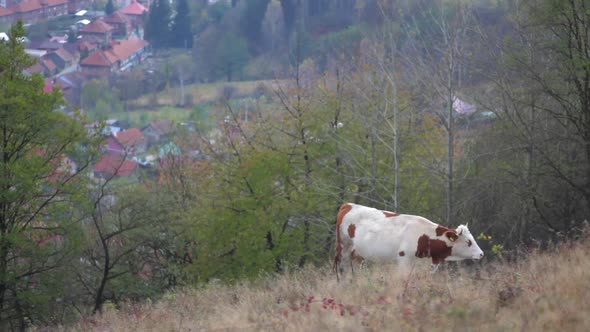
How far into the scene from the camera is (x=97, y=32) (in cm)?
8519

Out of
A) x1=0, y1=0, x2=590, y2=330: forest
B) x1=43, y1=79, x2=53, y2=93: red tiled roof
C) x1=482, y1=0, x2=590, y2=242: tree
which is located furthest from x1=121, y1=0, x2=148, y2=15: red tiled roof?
x1=482, y1=0, x2=590, y2=242: tree

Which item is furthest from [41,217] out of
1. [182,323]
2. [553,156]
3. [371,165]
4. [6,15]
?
[6,15]

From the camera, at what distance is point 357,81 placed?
20.8 meters

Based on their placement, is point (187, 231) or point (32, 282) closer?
point (32, 282)

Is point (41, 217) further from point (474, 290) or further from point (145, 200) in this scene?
point (474, 290)

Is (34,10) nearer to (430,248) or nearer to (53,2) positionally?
(53,2)

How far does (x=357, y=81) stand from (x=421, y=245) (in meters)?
11.4

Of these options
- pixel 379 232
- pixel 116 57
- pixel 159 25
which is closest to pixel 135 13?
pixel 159 25

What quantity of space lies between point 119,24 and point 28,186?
7534 cm

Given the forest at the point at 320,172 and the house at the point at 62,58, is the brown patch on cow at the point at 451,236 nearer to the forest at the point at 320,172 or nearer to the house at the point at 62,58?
the forest at the point at 320,172

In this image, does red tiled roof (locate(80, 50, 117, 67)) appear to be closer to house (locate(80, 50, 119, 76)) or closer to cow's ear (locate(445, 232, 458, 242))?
house (locate(80, 50, 119, 76))

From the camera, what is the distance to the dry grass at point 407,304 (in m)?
6.58

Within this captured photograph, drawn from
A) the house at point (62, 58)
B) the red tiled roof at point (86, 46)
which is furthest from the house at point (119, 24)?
the house at point (62, 58)

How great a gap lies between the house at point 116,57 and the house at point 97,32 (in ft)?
9.84
